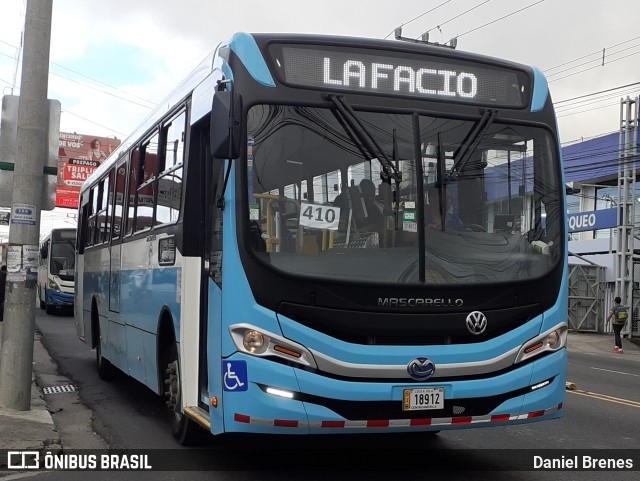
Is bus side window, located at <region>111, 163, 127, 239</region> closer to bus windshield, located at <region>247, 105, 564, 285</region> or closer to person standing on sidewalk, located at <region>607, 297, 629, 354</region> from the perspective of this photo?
bus windshield, located at <region>247, 105, 564, 285</region>

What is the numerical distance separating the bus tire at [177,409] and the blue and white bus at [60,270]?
22531 mm

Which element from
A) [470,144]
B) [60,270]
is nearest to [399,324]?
[470,144]

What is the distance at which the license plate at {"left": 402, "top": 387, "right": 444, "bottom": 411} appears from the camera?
18.4 ft

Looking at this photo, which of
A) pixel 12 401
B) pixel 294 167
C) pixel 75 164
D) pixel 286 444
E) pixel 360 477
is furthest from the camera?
pixel 75 164

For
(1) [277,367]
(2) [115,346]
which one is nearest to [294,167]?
(1) [277,367]

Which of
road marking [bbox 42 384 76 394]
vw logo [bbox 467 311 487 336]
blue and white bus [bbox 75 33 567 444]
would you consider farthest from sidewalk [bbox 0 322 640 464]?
vw logo [bbox 467 311 487 336]

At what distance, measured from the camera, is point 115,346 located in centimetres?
1044

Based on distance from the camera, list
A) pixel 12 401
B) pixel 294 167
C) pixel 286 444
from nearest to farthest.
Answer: pixel 294 167 → pixel 286 444 → pixel 12 401

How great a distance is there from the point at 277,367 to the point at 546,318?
7.03 feet

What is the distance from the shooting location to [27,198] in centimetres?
874

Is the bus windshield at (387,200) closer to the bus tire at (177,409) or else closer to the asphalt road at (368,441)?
the asphalt road at (368,441)

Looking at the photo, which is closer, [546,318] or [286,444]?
[546,318]

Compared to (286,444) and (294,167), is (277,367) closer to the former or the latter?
(294,167)

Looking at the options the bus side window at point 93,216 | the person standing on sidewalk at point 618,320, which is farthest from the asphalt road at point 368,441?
the person standing on sidewalk at point 618,320
